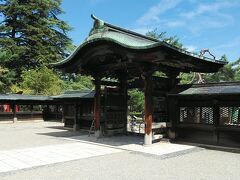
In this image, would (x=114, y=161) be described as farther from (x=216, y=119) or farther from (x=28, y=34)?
(x=28, y=34)

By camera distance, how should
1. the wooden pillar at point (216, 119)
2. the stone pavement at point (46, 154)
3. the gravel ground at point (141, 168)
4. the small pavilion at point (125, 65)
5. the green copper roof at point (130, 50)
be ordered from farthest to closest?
1. the wooden pillar at point (216, 119)
2. the small pavilion at point (125, 65)
3. the green copper roof at point (130, 50)
4. the stone pavement at point (46, 154)
5. the gravel ground at point (141, 168)

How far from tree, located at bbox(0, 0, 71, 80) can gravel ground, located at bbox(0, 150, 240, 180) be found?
30.6 metres

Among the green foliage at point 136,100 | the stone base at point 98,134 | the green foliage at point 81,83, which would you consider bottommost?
the stone base at point 98,134

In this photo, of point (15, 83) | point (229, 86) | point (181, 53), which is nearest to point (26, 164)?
point (181, 53)

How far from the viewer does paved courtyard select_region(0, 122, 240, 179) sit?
7.82m

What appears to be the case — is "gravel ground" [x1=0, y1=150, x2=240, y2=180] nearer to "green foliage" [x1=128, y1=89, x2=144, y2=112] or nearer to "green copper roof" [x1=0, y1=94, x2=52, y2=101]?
"green foliage" [x1=128, y1=89, x2=144, y2=112]

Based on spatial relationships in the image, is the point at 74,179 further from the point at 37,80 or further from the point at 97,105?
the point at 37,80

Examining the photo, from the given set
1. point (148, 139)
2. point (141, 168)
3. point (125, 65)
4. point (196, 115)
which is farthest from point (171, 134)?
point (141, 168)

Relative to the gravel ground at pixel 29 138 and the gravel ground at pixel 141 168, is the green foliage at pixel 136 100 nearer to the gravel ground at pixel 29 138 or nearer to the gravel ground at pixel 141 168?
the gravel ground at pixel 29 138

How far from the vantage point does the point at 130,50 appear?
1164 centimetres

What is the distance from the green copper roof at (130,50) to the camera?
11387 mm

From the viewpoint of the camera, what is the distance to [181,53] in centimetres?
1188

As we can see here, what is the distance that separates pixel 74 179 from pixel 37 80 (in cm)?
2773

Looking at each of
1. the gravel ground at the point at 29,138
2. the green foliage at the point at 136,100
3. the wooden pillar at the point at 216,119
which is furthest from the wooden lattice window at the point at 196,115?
the green foliage at the point at 136,100
